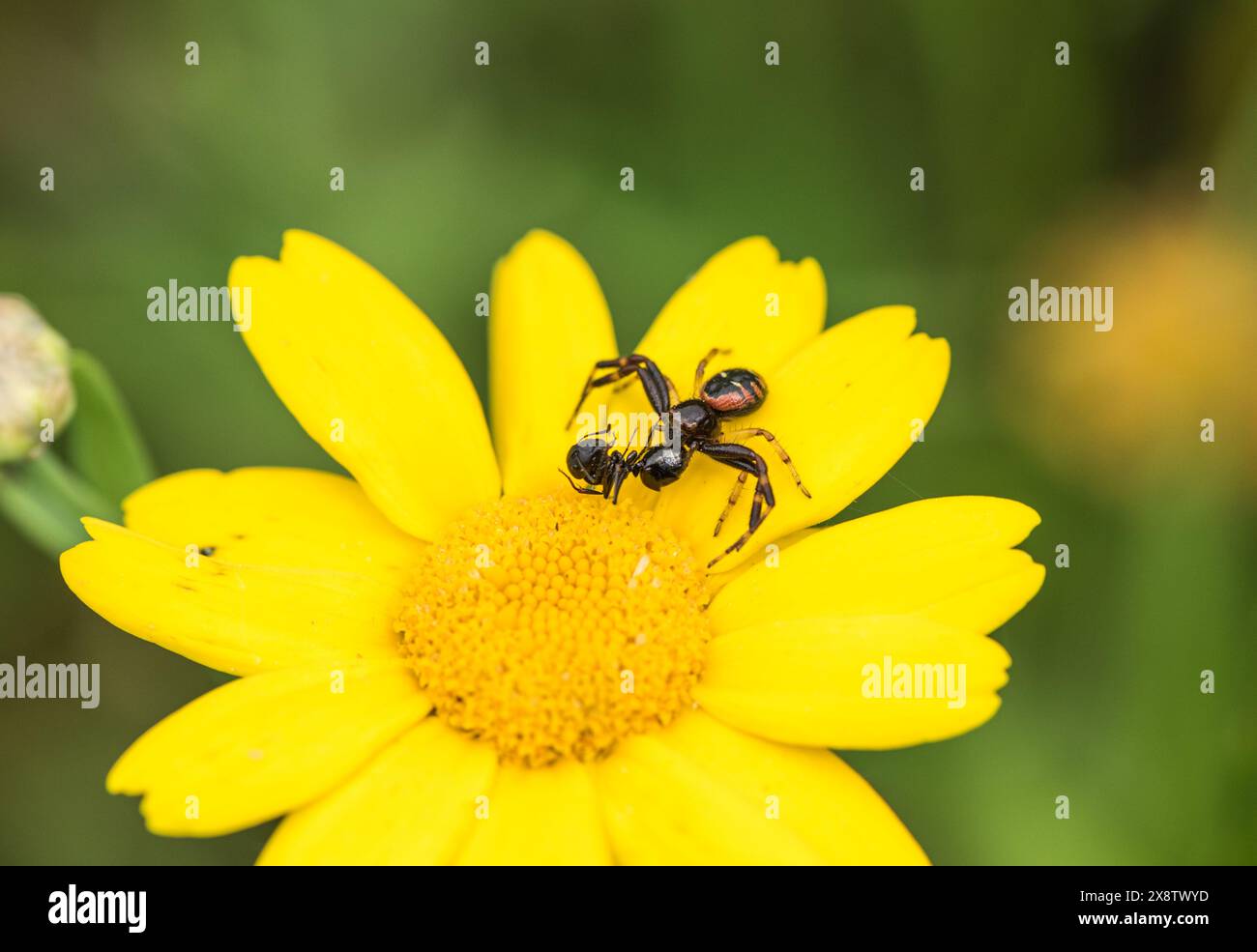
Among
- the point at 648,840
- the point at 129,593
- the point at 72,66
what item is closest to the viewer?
the point at 648,840

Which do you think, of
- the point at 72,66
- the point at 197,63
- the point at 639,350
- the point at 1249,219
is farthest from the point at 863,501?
the point at 72,66
